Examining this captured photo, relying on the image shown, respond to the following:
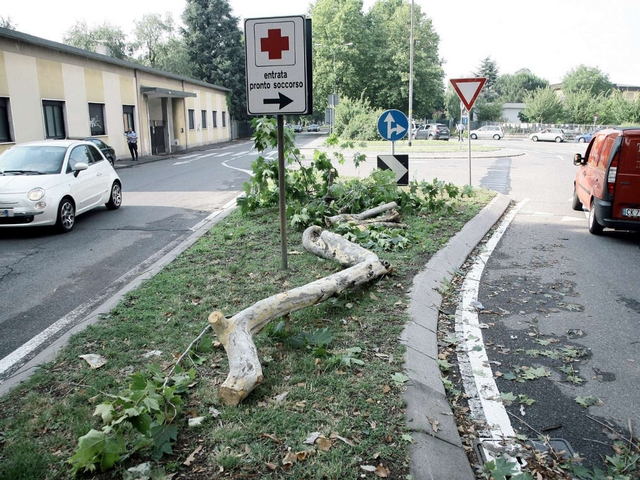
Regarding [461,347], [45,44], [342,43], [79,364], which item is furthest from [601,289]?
[342,43]

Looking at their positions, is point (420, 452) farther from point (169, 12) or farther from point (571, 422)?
point (169, 12)

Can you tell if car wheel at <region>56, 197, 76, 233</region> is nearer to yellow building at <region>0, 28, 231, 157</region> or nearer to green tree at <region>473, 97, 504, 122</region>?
yellow building at <region>0, 28, 231, 157</region>

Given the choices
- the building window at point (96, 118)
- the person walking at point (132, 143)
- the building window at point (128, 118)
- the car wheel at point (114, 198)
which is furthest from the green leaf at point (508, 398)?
the building window at point (128, 118)

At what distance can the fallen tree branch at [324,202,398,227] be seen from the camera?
8719 mm

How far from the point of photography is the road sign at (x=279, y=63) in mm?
5805

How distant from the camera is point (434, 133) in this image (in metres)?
56.5

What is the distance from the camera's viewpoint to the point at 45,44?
71.2ft

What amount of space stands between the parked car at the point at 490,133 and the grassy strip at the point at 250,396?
195 feet

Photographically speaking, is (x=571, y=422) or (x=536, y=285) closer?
(x=571, y=422)

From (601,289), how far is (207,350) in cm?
474

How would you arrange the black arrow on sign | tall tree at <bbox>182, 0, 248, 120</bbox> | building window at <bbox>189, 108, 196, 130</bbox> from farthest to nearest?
1. tall tree at <bbox>182, 0, 248, 120</bbox>
2. building window at <bbox>189, 108, 196, 130</bbox>
3. the black arrow on sign

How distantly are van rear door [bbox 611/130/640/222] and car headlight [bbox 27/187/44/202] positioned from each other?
9.56 m

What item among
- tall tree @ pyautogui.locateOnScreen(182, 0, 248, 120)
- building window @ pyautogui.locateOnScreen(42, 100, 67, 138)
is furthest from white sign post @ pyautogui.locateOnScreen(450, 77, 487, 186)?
tall tree @ pyautogui.locateOnScreen(182, 0, 248, 120)

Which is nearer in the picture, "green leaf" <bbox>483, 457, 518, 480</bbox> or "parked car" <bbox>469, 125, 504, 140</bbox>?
"green leaf" <bbox>483, 457, 518, 480</bbox>
